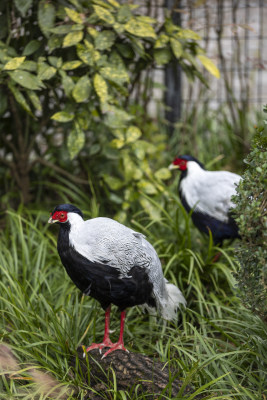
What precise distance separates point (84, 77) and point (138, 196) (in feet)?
3.06

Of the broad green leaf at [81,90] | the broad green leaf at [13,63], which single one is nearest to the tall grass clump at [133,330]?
the broad green leaf at [81,90]

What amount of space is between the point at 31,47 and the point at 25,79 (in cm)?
41

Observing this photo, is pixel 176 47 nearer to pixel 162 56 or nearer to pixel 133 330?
pixel 162 56

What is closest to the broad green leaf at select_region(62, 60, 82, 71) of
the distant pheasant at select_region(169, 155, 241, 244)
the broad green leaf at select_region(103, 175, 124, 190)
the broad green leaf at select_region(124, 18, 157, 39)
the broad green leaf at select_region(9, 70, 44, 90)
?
the broad green leaf at select_region(9, 70, 44, 90)

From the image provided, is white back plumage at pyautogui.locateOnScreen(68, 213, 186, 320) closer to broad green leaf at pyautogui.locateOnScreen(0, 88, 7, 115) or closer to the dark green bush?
the dark green bush

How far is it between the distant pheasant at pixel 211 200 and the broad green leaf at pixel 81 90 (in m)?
0.85

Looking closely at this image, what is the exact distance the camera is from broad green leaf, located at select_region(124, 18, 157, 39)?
11.1 feet

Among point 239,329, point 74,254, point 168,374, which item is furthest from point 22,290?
point 239,329

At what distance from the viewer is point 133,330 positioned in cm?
297

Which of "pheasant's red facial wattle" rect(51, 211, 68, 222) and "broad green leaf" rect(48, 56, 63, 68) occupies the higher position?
"broad green leaf" rect(48, 56, 63, 68)

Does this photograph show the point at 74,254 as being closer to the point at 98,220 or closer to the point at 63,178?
the point at 98,220

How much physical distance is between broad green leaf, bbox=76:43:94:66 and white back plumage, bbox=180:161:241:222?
0.93 meters

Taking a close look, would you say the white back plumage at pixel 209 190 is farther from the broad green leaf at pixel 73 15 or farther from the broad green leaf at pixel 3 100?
the broad green leaf at pixel 3 100

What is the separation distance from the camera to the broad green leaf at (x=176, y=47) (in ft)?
11.6
